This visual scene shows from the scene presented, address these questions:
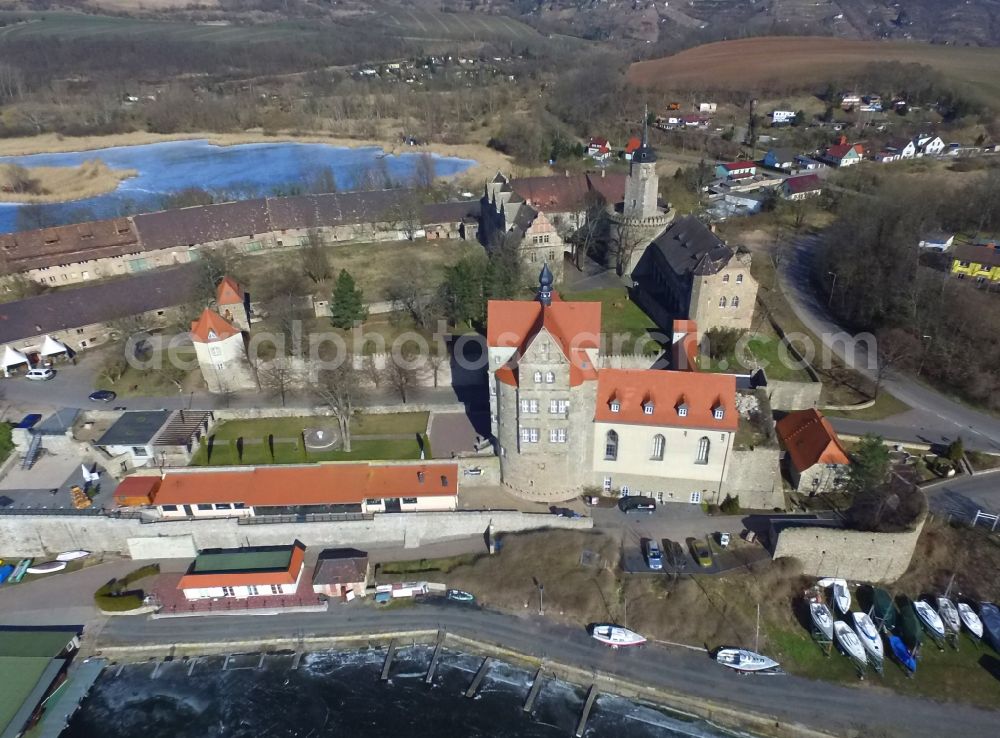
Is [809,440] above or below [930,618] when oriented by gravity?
above

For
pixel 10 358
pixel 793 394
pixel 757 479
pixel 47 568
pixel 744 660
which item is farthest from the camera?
pixel 10 358

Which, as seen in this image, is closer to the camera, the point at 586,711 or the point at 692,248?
the point at 586,711

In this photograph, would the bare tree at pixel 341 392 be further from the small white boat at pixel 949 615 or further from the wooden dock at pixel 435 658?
the small white boat at pixel 949 615

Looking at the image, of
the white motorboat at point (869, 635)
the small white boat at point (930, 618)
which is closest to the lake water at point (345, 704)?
the white motorboat at point (869, 635)

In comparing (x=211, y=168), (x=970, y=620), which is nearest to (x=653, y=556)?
(x=970, y=620)

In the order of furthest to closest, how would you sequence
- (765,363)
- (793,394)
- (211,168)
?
(211,168)
(765,363)
(793,394)

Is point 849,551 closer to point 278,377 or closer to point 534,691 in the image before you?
point 534,691

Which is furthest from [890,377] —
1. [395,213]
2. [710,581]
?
[395,213]
